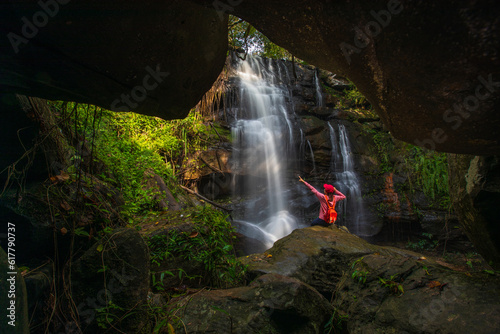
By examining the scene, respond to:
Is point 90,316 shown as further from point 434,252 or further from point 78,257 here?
point 434,252

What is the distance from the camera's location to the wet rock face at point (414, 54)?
1153 millimetres

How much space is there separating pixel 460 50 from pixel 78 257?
319cm

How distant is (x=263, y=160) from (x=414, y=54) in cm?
976

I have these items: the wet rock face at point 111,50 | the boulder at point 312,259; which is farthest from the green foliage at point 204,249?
the wet rock face at point 111,50

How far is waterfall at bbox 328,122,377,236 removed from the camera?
994cm

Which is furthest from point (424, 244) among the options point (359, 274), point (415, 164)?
point (359, 274)

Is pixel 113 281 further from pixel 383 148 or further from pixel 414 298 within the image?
pixel 383 148

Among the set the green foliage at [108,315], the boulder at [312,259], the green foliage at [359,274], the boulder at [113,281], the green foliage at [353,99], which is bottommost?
the boulder at [312,259]

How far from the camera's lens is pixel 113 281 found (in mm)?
2293

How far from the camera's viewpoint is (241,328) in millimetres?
2387

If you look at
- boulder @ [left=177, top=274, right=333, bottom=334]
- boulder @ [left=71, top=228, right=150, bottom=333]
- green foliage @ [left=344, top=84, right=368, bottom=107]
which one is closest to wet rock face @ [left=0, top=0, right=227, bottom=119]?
boulder @ [left=71, top=228, right=150, bottom=333]

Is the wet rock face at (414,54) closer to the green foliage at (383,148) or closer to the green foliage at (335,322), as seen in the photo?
the green foliage at (335,322)

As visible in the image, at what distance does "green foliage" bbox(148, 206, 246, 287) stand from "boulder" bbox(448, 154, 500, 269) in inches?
110

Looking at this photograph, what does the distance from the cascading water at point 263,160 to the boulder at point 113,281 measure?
226 inches
